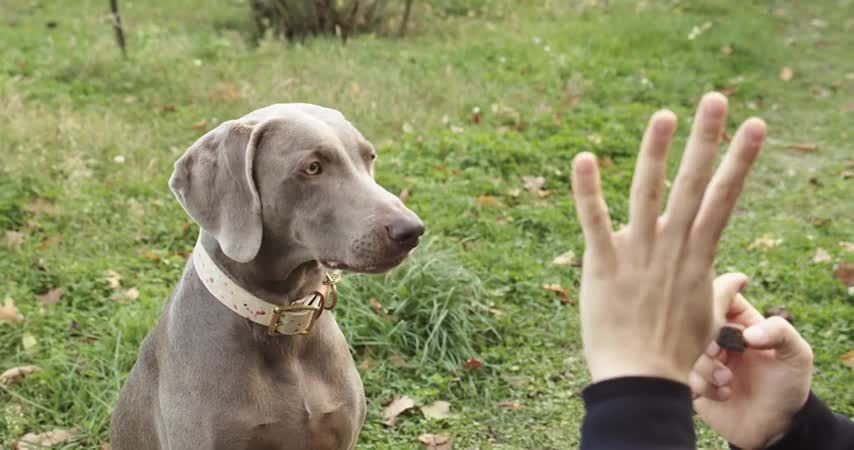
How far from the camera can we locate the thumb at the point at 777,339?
1534 mm

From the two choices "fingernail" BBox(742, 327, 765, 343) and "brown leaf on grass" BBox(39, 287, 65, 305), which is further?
"brown leaf on grass" BBox(39, 287, 65, 305)

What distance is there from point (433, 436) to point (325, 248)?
1.46m

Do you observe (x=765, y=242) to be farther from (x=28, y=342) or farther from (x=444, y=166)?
(x=28, y=342)

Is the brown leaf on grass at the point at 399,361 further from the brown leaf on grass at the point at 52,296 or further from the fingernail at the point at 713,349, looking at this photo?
the fingernail at the point at 713,349

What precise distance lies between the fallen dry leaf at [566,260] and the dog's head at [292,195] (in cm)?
239

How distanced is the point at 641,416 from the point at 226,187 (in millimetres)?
1411

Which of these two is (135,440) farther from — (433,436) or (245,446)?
(433,436)

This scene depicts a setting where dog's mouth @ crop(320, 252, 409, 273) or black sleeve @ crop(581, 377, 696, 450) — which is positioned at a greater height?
black sleeve @ crop(581, 377, 696, 450)

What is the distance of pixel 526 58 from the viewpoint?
803cm

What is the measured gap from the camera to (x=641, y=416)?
125cm

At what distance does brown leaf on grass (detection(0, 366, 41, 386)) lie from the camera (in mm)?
3602

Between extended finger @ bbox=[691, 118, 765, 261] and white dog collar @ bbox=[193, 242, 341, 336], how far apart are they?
4.47 feet

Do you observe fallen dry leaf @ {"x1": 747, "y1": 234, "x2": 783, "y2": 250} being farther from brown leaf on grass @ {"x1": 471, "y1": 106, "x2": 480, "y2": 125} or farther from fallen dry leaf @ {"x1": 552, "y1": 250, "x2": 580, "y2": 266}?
brown leaf on grass @ {"x1": 471, "y1": 106, "x2": 480, "y2": 125}

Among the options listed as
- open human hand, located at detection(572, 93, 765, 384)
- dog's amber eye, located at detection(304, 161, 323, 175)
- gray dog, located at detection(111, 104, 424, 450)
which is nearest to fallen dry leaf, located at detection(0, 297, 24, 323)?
gray dog, located at detection(111, 104, 424, 450)
